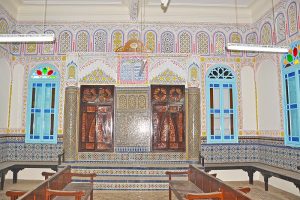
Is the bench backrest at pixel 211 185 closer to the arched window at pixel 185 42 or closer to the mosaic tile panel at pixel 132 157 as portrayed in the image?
the mosaic tile panel at pixel 132 157

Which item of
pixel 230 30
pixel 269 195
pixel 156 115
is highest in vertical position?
pixel 230 30

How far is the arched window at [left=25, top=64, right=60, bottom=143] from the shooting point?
7.40 m

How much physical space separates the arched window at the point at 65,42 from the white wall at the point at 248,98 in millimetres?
4893

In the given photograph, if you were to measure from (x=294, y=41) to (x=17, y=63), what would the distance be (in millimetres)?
6963

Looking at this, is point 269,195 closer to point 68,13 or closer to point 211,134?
point 211,134

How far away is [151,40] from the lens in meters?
7.74

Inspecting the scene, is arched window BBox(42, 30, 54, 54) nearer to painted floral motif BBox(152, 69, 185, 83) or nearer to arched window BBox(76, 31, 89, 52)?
arched window BBox(76, 31, 89, 52)

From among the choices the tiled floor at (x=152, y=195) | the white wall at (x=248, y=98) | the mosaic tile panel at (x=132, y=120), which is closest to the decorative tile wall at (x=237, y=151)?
the white wall at (x=248, y=98)

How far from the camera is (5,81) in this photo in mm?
7203

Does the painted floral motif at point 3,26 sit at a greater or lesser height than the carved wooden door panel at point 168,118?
greater

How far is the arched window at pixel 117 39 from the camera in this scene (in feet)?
25.2

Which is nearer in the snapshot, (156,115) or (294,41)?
(294,41)

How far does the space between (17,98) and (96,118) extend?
224cm

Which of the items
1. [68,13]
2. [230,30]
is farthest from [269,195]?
[68,13]
